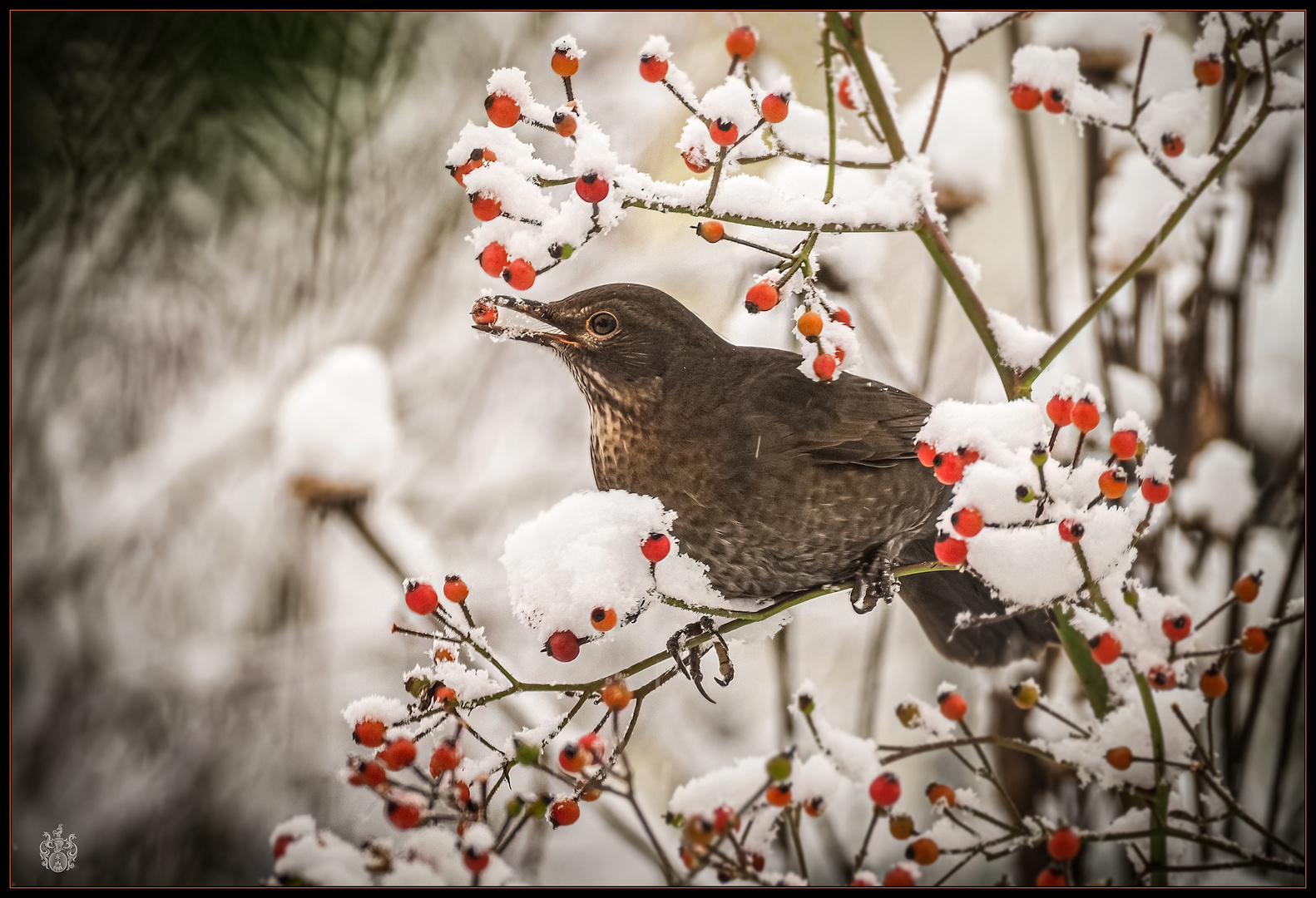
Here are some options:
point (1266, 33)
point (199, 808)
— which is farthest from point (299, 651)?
point (1266, 33)

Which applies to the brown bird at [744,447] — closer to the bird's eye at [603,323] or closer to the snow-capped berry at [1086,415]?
the bird's eye at [603,323]

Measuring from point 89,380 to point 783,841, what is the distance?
4.47 ft

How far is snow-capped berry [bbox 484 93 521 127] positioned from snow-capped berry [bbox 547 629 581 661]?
1.99 feet

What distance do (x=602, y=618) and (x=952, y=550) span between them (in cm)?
41

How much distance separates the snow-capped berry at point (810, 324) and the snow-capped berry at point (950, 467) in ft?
0.67

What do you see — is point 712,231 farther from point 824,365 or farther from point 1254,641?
point 1254,641

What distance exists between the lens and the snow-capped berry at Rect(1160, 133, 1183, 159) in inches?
48.9

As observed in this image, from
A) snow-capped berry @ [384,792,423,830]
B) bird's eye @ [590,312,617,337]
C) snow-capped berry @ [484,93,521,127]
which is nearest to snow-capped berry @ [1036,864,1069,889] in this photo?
snow-capped berry @ [384,792,423,830]

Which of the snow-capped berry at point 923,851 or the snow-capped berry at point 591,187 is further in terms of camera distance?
the snow-capped berry at point 923,851

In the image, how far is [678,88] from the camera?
1.12m

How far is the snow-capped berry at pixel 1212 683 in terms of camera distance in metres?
1.23

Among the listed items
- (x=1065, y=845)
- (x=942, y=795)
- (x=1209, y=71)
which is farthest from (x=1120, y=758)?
(x=1209, y=71)

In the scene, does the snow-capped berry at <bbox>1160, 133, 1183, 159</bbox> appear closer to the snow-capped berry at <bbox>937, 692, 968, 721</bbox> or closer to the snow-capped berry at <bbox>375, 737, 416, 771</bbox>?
the snow-capped berry at <bbox>937, 692, 968, 721</bbox>

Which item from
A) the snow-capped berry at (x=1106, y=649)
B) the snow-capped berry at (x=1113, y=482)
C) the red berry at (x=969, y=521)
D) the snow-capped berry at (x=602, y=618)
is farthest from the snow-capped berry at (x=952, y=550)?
the snow-capped berry at (x=602, y=618)
